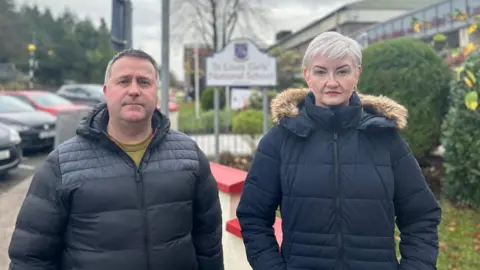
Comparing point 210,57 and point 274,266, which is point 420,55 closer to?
point 210,57

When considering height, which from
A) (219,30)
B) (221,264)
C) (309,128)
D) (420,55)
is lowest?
(221,264)

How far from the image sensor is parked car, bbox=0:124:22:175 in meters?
7.36

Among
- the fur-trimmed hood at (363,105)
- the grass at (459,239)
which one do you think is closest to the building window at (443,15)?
the grass at (459,239)

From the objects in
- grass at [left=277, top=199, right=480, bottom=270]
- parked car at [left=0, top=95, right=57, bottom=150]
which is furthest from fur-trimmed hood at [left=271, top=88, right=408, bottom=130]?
parked car at [left=0, top=95, right=57, bottom=150]

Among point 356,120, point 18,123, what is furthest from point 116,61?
point 18,123

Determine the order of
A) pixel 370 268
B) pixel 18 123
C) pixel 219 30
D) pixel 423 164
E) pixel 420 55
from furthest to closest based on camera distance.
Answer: pixel 219 30, pixel 18 123, pixel 423 164, pixel 420 55, pixel 370 268

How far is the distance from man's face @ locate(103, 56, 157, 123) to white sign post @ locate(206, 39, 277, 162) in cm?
547

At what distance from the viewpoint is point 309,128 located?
6.01 feet

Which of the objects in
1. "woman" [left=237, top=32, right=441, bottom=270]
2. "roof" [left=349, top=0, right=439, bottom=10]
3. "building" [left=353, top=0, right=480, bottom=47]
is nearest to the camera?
"woman" [left=237, top=32, right=441, bottom=270]

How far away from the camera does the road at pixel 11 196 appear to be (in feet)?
15.9

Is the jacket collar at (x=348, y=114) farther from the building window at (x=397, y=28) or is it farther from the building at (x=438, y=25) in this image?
the building window at (x=397, y=28)

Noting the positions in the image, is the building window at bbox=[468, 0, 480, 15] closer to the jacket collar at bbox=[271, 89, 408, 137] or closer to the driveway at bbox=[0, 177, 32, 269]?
the jacket collar at bbox=[271, 89, 408, 137]

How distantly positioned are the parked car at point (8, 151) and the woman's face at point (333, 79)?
22.1 ft

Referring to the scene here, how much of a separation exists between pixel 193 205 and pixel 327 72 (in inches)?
32.0
